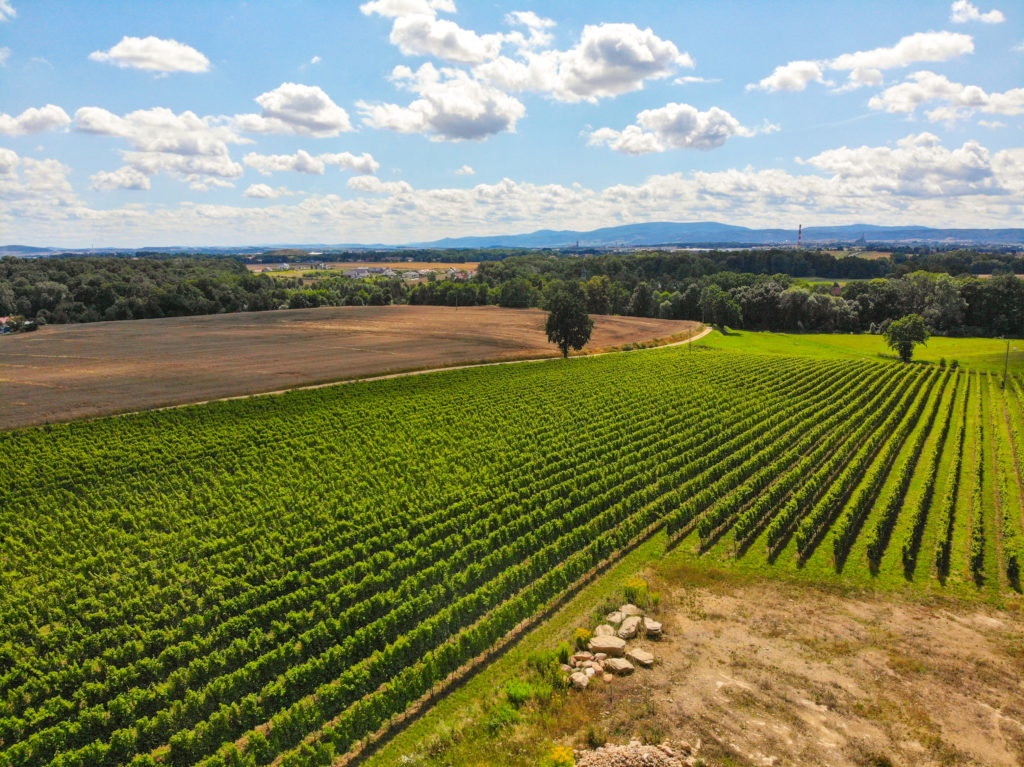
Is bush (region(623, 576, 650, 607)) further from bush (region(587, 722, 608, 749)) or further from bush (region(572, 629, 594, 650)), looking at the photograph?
bush (region(587, 722, 608, 749))

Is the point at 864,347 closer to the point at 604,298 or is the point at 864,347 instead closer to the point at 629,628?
the point at 604,298

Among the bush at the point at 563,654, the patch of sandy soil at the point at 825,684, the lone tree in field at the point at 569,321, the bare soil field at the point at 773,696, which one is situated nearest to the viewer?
the bare soil field at the point at 773,696

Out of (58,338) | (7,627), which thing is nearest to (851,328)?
(7,627)

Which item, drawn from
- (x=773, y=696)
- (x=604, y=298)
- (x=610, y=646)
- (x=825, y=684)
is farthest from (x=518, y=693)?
(x=604, y=298)

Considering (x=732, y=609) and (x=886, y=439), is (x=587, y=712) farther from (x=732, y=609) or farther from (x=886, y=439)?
(x=886, y=439)

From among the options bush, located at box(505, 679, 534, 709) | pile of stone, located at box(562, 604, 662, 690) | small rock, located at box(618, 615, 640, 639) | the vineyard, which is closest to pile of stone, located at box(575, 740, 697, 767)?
bush, located at box(505, 679, 534, 709)

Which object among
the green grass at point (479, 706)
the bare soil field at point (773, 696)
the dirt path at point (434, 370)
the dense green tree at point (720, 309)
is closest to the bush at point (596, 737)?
the bare soil field at point (773, 696)

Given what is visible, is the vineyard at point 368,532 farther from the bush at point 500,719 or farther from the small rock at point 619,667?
the small rock at point 619,667

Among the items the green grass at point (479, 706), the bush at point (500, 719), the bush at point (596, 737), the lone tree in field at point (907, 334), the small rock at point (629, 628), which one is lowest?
the green grass at point (479, 706)
